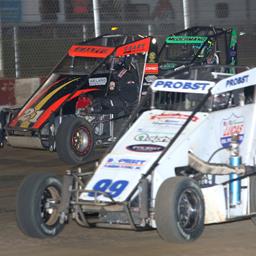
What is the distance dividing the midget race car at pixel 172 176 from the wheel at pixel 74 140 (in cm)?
383

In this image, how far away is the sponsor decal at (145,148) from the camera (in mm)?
7434

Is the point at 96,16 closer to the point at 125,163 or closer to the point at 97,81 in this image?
the point at 97,81


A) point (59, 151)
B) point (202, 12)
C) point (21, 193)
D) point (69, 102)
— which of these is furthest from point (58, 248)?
point (202, 12)

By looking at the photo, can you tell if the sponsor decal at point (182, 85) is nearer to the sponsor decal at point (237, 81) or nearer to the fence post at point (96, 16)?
the sponsor decal at point (237, 81)

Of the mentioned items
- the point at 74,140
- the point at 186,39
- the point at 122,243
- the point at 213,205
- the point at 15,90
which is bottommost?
the point at 122,243

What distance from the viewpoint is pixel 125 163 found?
24.6ft

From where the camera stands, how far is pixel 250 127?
7.75m

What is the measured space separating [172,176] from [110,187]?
19.6 inches

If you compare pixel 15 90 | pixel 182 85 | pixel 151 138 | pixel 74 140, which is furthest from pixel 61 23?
pixel 151 138

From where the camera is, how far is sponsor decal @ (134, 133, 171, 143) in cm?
755

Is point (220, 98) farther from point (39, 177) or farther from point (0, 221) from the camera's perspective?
point (0, 221)

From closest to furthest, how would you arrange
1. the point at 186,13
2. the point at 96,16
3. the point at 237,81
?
the point at 237,81 → the point at 96,16 → the point at 186,13

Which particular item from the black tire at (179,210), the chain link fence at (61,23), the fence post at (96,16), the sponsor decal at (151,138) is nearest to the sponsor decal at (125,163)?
the sponsor decal at (151,138)

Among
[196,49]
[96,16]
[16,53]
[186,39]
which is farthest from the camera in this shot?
[96,16]
